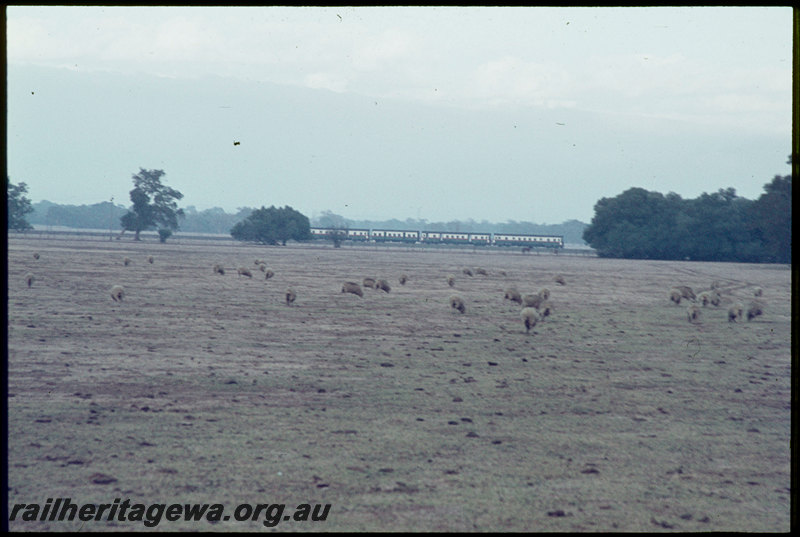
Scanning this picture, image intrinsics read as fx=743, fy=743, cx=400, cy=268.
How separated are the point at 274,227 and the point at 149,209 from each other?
52.5ft

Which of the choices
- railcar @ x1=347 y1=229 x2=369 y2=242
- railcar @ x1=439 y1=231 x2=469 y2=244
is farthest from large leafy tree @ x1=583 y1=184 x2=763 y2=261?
railcar @ x1=347 y1=229 x2=369 y2=242

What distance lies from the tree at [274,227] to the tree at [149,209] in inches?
320

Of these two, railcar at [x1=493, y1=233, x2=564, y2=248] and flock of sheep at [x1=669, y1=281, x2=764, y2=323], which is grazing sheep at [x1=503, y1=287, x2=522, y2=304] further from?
railcar at [x1=493, y1=233, x2=564, y2=248]

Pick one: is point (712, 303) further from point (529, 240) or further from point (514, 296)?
point (529, 240)

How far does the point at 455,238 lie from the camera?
11906 centimetres

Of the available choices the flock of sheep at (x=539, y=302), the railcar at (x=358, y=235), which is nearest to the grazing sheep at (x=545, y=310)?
the flock of sheep at (x=539, y=302)

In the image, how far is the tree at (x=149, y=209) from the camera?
92.8 m

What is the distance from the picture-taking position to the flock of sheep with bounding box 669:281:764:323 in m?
19.5

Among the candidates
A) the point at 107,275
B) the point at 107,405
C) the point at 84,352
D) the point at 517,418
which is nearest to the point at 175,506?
the point at 107,405

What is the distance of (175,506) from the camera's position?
5727 millimetres

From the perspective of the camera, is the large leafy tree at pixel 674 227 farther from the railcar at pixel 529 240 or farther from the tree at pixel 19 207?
the tree at pixel 19 207

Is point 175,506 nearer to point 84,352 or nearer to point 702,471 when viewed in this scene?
point 702,471

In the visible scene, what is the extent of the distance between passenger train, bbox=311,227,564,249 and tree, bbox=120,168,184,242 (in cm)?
2227

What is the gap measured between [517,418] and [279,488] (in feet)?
11.4
